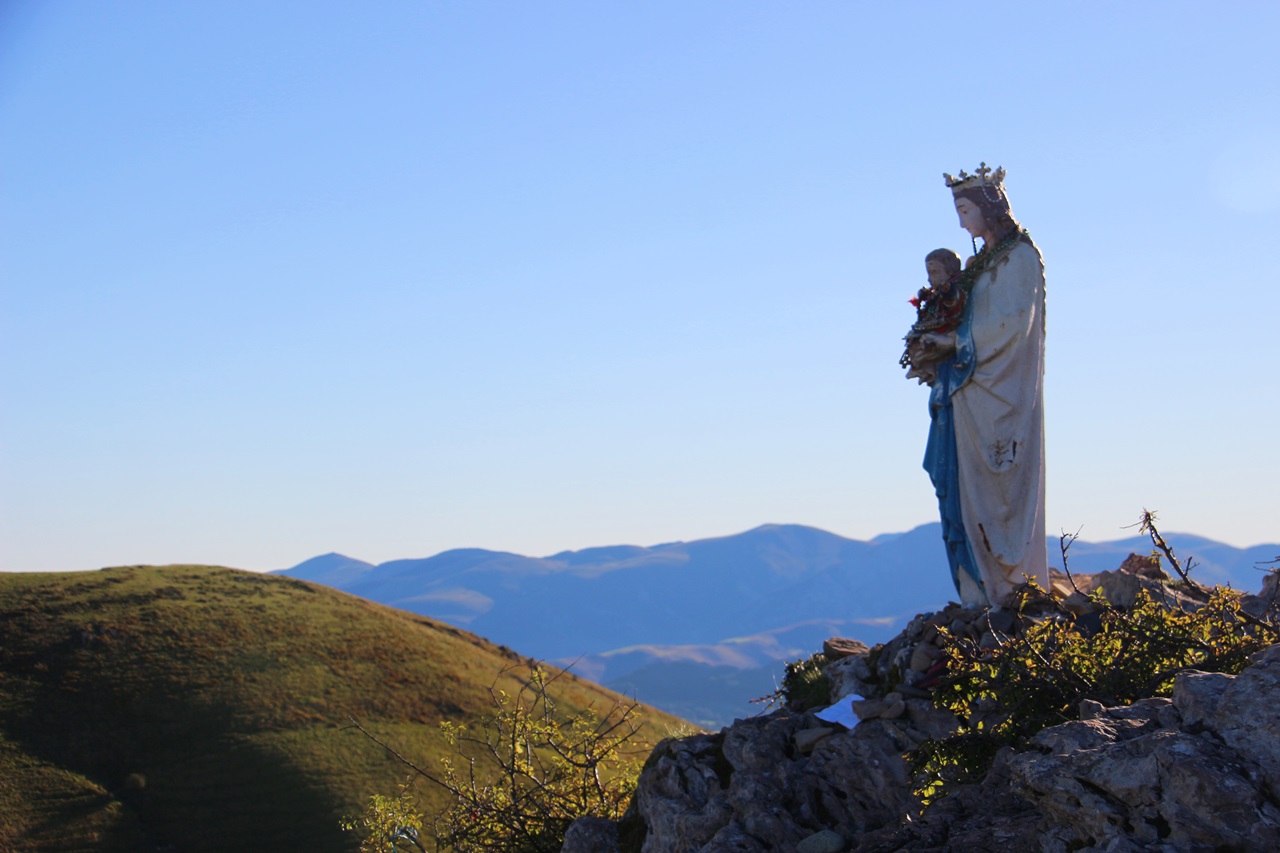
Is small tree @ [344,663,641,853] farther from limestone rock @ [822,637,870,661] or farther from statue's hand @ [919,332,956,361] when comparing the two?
statue's hand @ [919,332,956,361]

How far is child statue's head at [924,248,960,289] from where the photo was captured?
14.4 metres

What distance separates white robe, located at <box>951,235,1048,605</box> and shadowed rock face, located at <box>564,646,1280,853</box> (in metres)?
3.11


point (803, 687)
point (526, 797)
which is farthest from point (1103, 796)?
point (526, 797)

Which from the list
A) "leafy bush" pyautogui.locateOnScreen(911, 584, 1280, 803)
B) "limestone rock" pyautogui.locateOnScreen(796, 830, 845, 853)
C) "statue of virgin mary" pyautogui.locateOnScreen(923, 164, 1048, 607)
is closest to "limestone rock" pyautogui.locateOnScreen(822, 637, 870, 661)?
"statue of virgin mary" pyautogui.locateOnScreen(923, 164, 1048, 607)

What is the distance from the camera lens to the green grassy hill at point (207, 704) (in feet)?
134

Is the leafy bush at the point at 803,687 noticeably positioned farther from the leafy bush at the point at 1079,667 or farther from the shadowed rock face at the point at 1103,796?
the leafy bush at the point at 1079,667

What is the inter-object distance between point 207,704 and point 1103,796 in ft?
157

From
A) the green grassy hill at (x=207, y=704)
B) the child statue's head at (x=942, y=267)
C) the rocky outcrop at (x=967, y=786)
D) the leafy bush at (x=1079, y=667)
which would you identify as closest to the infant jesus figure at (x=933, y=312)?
the child statue's head at (x=942, y=267)

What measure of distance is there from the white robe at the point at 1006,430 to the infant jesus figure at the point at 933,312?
32cm

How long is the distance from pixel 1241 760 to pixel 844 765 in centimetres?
519

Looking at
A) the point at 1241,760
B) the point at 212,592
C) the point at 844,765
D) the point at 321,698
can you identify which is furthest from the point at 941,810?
the point at 212,592

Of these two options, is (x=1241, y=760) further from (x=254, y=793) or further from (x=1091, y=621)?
(x=254, y=793)

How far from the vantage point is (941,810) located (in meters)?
A: 8.43

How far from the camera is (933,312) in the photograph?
1439cm
